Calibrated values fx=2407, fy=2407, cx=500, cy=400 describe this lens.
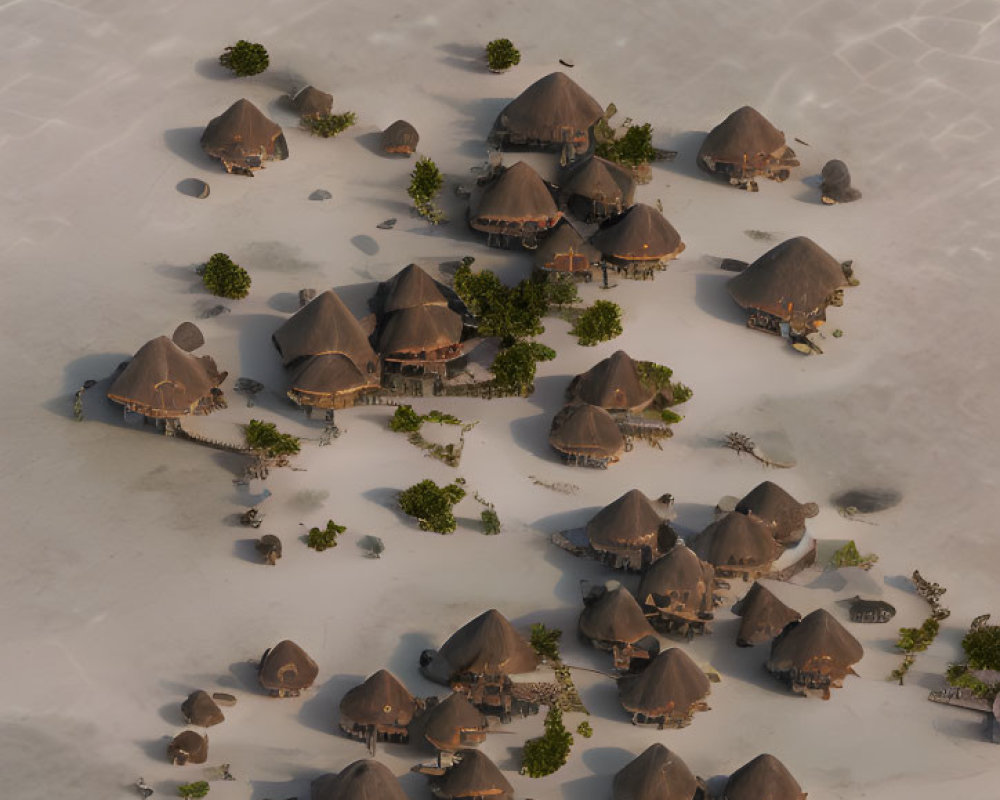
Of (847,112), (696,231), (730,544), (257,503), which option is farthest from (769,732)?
(847,112)

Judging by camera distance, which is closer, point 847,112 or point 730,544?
point 730,544

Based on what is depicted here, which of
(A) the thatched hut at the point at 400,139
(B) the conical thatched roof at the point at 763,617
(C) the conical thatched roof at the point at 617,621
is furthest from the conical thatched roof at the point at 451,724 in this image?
(A) the thatched hut at the point at 400,139

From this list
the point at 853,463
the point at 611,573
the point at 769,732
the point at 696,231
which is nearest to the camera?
the point at 769,732

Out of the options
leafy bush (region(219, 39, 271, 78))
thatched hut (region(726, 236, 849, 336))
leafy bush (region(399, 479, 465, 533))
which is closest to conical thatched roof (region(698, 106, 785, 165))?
thatched hut (region(726, 236, 849, 336))

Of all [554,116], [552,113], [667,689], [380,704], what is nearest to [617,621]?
[667,689]

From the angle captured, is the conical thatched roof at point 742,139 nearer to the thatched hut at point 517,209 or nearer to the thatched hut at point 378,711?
the thatched hut at point 517,209

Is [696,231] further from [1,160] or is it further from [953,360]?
[1,160]

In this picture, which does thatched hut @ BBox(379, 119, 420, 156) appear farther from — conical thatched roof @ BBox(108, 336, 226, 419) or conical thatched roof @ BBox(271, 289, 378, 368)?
conical thatched roof @ BBox(108, 336, 226, 419)
